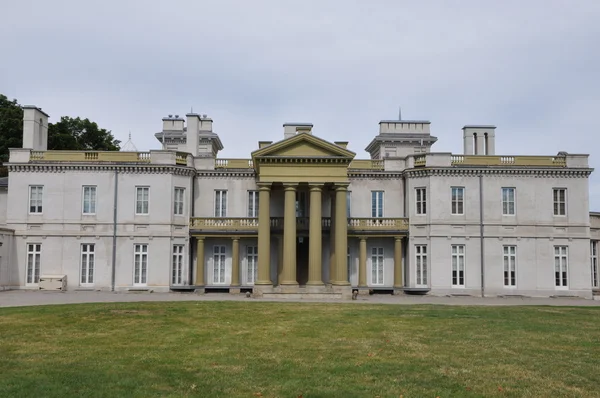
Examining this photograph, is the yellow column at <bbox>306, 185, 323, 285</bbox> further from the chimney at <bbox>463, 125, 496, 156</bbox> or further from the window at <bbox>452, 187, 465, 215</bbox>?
the chimney at <bbox>463, 125, 496, 156</bbox>

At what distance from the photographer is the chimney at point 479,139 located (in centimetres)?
3984

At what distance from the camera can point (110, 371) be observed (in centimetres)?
1106

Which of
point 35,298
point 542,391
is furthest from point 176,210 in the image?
point 542,391

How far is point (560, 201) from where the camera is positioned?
36906 mm

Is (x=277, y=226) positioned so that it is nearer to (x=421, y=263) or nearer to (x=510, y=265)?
(x=421, y=263)

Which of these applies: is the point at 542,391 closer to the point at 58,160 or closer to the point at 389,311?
the point at 389,311

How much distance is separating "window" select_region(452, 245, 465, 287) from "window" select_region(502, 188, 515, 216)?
12.4ft

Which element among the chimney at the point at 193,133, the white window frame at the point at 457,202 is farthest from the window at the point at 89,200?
the white window frame at the point at 457,202

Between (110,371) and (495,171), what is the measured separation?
102 ft

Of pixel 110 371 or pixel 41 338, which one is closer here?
pixel 110 371

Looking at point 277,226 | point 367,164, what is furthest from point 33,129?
point 367,164

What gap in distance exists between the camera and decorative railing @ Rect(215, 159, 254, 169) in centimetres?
3894

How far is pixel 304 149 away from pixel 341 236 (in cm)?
568

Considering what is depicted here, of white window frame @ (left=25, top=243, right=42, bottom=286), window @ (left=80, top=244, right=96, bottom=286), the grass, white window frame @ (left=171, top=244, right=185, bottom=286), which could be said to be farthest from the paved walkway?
the grass
